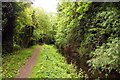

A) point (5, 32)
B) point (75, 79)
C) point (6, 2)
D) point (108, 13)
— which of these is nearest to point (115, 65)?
point (108, 13)

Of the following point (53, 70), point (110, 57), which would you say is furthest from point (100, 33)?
point (53, 70)

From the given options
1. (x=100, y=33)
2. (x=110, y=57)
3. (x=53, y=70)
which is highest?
(x=100, y=33)

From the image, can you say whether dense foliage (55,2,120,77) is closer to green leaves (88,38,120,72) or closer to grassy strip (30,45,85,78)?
green leaves (88,38,120,72)

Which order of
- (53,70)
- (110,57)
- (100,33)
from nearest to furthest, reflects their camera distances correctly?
1. (110,57)
2. (100,33)
3. (53,70)

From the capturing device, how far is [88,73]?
17.2 m

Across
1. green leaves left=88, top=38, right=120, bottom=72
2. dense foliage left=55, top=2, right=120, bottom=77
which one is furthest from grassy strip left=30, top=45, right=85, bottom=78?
green leaves left=88, top=38, right=120, bottom=72

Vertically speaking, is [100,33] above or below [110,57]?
above

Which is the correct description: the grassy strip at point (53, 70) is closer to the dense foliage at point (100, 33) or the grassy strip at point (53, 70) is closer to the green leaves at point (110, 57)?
the dense foliage at point (100, 33)

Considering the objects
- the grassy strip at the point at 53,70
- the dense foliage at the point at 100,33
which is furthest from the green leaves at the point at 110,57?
the grassy strip at the point at 53,70

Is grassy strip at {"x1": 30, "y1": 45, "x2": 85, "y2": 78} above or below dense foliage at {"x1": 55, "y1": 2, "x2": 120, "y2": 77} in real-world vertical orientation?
below

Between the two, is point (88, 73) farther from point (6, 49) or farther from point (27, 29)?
point (27, 29)

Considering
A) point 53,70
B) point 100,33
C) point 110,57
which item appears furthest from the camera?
point 53,70

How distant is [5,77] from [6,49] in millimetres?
14170

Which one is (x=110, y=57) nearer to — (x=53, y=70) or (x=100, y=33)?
(x=100, y=33)
